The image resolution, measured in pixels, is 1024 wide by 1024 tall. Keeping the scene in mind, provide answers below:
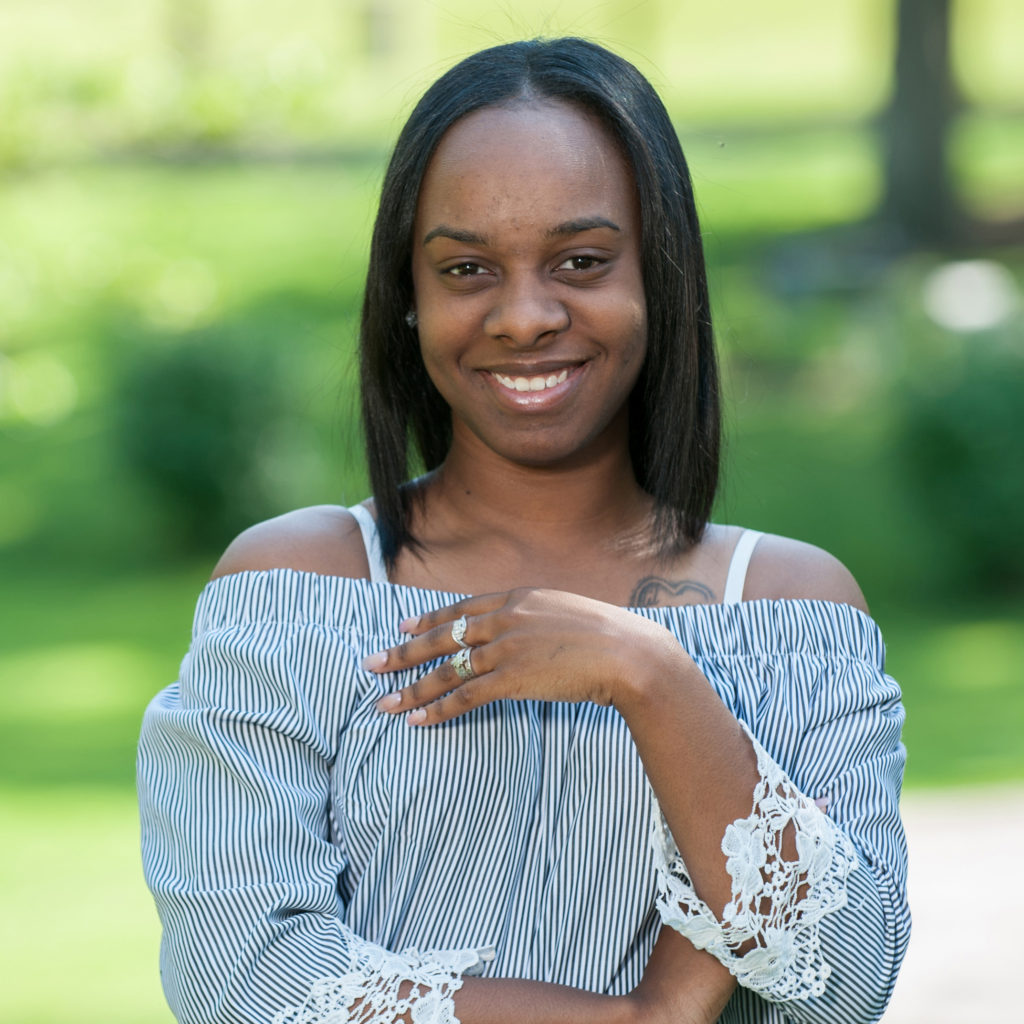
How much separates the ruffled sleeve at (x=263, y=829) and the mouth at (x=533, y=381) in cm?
39

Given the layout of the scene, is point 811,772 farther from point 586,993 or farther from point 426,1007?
point 426,1007

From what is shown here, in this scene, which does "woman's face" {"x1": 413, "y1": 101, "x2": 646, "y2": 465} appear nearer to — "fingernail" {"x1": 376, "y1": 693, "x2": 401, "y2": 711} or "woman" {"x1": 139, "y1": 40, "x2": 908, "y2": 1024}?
"woman" {"x1": 139, "y1": 40, "x2": 908, "y2": 1024}

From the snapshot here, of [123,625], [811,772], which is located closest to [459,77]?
[811,772]

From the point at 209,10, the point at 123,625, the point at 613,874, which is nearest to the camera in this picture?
the point at 613,874

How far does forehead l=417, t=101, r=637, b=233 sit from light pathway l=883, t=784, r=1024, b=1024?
291 centimetres

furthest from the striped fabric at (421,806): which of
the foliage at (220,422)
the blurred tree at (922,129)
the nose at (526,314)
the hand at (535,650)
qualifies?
the blurred tree at (922,129)

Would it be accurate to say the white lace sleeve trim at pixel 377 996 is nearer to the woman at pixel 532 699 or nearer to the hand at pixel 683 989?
the woman at pixel 532 699

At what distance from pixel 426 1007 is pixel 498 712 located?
0.42 meters

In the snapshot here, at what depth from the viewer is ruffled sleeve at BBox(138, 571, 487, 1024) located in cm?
202

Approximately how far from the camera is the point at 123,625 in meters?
9.61

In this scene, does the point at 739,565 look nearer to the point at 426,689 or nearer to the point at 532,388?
the point at 532,388

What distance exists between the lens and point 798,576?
2.39 metres

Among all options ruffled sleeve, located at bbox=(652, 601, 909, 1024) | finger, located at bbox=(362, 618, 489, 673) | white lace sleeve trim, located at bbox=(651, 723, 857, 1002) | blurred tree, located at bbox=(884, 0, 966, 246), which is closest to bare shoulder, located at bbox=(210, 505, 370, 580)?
finger, located at bbox=(362, 618, 489, 673)

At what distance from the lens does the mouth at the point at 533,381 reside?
225cm
